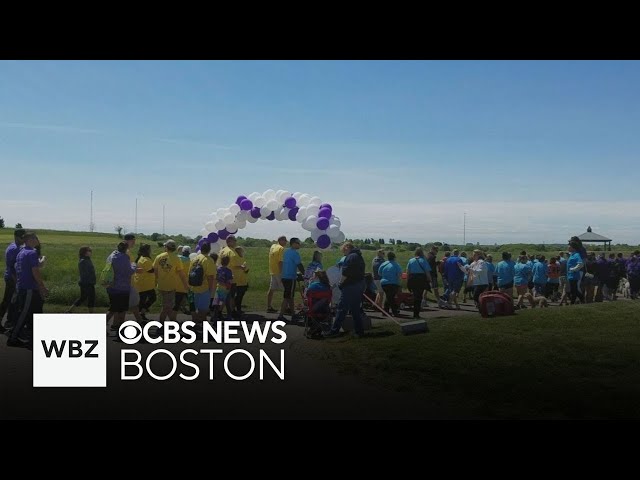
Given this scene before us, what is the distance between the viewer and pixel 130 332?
1086cm

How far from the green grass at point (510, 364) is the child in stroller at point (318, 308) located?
473 millimetres

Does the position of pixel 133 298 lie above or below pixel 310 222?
below

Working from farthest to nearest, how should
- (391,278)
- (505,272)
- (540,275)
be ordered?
(540,275) → (505,272) → (391,278)

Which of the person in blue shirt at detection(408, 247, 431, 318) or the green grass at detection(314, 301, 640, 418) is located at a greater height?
the person in blue shirt at detection(408, 247, 431, 318)

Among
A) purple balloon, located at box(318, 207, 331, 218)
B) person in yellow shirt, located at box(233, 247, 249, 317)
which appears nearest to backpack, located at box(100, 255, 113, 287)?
person in yellow shirt, located at box(233, 247, 249, 317)

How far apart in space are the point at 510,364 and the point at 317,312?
3.53m

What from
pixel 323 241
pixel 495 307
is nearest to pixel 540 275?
pixel 495 307

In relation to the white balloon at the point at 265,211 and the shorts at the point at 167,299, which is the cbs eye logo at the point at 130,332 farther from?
the white balloon at the point at 265,211

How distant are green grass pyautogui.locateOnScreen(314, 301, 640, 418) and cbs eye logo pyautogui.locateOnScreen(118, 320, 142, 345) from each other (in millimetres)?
3012

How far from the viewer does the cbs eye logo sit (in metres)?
10.3

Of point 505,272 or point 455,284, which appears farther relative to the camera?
point 455,284

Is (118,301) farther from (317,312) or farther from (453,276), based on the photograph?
(453,276)

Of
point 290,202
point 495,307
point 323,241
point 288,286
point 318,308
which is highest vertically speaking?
point 290,202

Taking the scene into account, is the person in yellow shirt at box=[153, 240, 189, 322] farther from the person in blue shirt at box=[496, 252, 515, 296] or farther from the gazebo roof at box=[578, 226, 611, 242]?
the gazebo roof at box=[578, 226, 611, 242]
